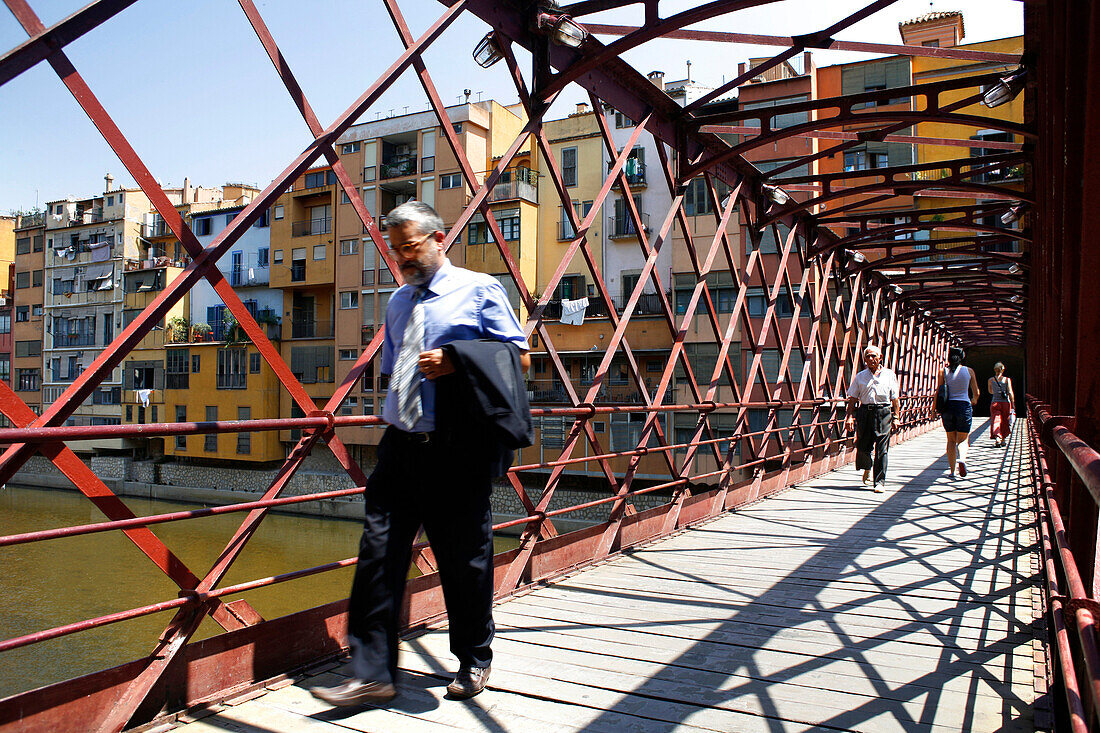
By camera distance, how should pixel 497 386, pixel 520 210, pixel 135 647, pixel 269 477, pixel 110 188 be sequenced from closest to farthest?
1. pixel 497 386
2. pixel 135 647
3. pixel 520 210
4. pixel 269 477
5. pixel 110 188

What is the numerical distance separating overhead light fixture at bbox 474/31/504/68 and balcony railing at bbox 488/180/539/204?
87.6 feet

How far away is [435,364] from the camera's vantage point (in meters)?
2.65

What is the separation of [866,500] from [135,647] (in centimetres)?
1713

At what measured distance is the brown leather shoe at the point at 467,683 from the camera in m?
2.78

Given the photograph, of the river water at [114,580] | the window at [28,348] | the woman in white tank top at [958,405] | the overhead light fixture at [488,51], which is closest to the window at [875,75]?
the river water at [114,580]

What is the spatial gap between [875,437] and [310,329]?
105 feet

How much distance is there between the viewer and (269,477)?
3584cm

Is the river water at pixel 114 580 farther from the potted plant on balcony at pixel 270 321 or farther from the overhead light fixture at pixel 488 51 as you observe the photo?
the overhead light fixture at pixel 488 51

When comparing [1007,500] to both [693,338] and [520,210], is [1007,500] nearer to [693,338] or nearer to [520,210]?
[693,338]

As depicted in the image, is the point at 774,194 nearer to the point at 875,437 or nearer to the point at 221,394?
the point at 875,437

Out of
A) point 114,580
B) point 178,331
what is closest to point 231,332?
point 178,331

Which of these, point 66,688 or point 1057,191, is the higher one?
point 1057,191

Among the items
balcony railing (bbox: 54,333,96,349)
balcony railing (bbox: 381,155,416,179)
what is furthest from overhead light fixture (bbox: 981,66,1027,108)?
balcony railing (bbox: 54,333,96,349)

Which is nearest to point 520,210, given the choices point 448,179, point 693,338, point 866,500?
point 448,179
